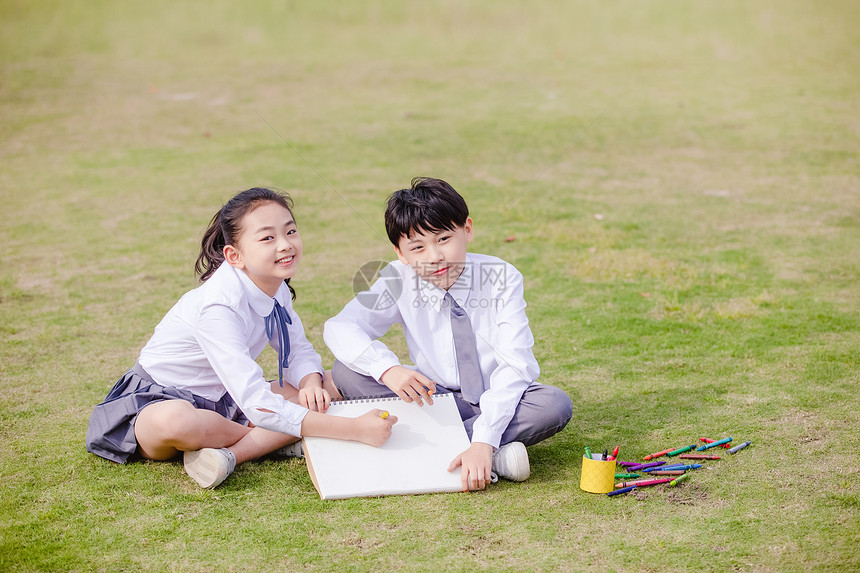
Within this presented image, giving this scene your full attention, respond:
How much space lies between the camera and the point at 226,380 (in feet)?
9.66

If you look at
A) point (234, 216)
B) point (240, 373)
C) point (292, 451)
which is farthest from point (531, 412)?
point (234, 216)

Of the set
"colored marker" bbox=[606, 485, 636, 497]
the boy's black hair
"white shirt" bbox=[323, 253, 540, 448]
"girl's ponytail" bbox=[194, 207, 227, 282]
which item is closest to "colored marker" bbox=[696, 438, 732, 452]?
"colored marker" bbox=[606, 485, 636, 497]

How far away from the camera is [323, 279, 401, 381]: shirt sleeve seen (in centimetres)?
319

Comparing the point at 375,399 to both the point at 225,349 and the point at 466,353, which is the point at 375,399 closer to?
the point at 466,353

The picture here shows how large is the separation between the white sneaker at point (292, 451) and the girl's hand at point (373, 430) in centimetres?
29

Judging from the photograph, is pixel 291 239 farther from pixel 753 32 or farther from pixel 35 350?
pixel 753 32

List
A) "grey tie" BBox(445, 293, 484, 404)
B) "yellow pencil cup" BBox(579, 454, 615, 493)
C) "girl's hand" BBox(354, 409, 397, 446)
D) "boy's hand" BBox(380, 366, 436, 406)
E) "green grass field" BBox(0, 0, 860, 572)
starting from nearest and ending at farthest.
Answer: "green grass field" BBox(0, 0, 860, 572) → "yellow pencil cup" BBox(579, 454, 615, 493) → "girl's hand" BBox(354, 409, 397, 446) → "boy's hand" BBox(380, 366, 436, 406) → "grey tie" BBox(445, 293, 484, 404)

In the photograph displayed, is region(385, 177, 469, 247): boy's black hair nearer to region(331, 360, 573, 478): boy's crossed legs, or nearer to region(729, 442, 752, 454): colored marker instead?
region(331, 360, 573, 478): boy's crossed legs

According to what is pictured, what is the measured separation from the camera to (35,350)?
13.9 feet

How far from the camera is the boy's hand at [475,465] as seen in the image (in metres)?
2.87

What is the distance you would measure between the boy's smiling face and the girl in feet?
1.38

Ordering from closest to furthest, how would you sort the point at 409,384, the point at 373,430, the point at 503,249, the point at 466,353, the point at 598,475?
the point at 598,475 < the point at 373,430 < the point at 409,384 < the point at 466,353 < the point at 503,249

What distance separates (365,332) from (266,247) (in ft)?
1.70

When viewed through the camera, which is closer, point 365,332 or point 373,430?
point 373,430
